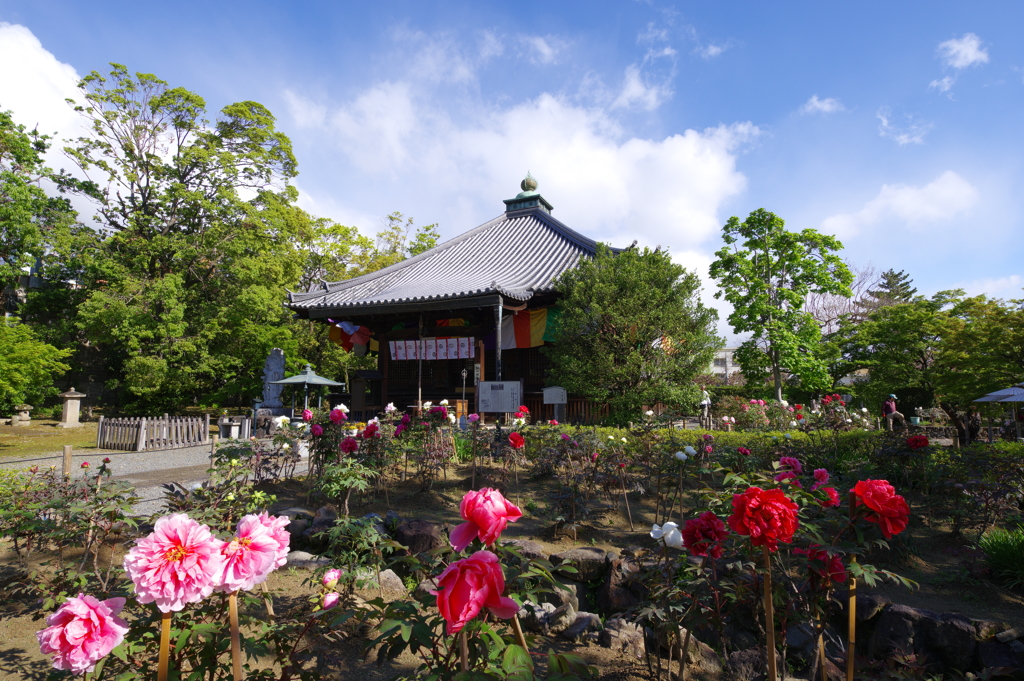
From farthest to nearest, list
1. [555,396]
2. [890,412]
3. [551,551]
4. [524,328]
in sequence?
1. [524,328]
2. [890,412]
3. [555,396]
4. [551,551]

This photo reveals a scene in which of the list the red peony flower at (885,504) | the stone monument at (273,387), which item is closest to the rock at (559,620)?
the red peony flower at (885,504)

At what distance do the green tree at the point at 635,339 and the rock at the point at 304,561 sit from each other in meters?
6.57

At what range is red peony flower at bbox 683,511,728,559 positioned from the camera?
193 cm

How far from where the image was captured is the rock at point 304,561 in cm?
348

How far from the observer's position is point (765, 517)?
1532mm

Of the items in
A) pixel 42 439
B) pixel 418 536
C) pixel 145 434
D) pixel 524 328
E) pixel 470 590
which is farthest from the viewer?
pixel 42 439

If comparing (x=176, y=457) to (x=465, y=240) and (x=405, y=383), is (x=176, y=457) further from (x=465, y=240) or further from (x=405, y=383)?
(x=465, y=240)

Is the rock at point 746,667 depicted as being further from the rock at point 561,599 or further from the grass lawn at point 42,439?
the grass lawn at point 42,439

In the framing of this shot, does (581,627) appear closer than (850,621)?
No

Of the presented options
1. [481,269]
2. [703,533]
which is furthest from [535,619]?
[481,269]

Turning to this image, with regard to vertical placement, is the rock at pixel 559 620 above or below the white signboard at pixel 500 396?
below

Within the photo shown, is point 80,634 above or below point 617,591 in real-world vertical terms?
above

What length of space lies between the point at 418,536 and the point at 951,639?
3.30 m

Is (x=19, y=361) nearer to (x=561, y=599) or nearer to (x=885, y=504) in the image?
(x=561, y=599)
